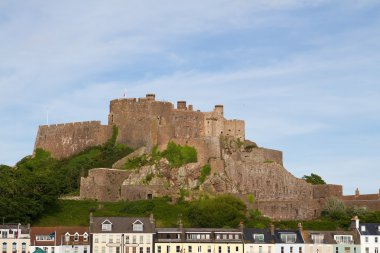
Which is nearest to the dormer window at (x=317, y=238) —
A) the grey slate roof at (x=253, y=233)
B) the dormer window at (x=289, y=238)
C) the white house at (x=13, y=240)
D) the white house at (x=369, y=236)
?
the dormer window at (x=289, y=238)

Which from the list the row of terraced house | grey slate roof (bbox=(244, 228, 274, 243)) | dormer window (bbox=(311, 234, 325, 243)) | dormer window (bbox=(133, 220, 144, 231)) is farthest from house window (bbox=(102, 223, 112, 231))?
dormer window (bbox=(311, 234, 325, 243))

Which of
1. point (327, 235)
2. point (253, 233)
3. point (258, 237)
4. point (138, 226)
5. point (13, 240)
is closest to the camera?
point (13, 240)

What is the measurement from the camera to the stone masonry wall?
14262 cm

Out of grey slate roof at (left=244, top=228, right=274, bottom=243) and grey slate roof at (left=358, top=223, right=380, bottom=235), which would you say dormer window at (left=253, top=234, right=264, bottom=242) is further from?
grey slate roof at (left=358, top=223, right=380, bottom=235)

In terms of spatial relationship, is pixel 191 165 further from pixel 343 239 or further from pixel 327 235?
pixel 343 239

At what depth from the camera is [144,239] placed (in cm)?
10975

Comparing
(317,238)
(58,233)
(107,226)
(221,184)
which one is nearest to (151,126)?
(221,184)

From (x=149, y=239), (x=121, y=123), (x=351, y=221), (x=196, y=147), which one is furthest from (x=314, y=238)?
(x=121, y=123)

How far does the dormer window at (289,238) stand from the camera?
112562 mm

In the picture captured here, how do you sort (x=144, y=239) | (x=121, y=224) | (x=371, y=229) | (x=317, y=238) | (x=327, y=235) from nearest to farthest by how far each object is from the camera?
1. (x=144, y=239)
2. (x=121, y=224)
3. (x=317, y=238)
4. (x=327, y=235)
5. (x=371, y=229)

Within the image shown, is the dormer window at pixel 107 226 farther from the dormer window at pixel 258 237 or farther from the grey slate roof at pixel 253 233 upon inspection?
the dormer window at pixel 258 237

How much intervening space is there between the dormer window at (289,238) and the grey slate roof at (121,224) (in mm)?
12246

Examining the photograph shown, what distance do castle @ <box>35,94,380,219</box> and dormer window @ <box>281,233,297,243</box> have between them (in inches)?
589

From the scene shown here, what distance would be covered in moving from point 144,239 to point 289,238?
45.2 ft
